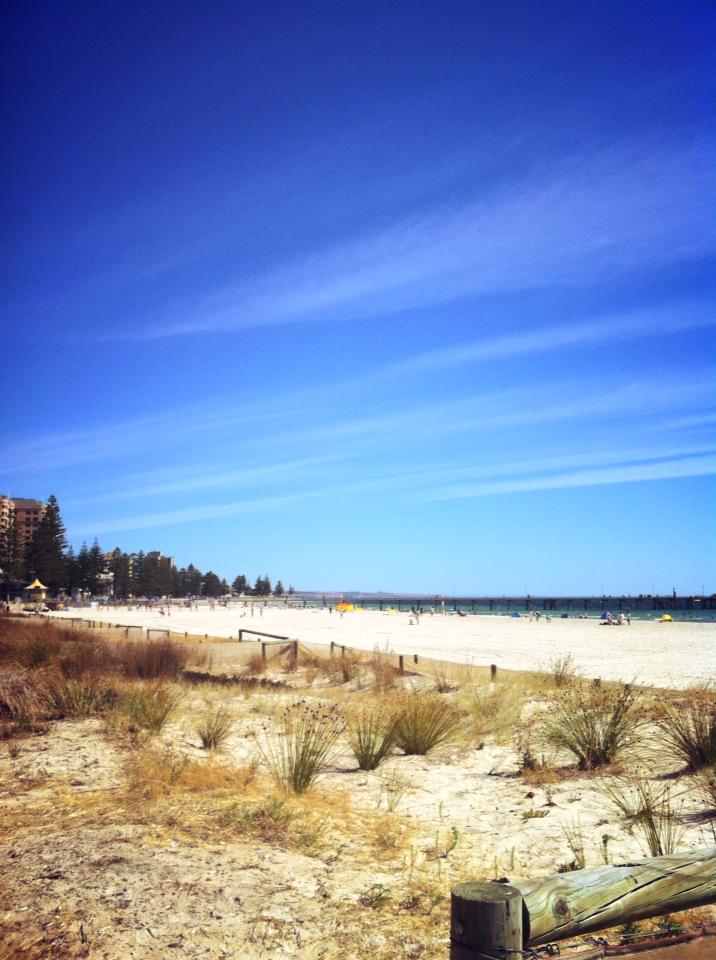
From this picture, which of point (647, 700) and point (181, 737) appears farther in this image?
point (647, 700)

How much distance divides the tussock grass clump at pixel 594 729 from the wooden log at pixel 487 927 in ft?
22.1

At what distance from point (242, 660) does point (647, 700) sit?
11.4 metres

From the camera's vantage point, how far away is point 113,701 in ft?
34.3

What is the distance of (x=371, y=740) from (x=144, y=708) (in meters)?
3.19

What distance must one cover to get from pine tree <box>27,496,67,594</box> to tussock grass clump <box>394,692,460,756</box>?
115027 millimetres

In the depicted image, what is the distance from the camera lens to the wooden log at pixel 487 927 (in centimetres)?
243

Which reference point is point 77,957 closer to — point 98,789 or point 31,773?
point 98,789

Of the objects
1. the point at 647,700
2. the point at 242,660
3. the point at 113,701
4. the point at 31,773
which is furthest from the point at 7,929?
the point at 242,660

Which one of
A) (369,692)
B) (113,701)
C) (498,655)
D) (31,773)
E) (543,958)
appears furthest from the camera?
(498,655)

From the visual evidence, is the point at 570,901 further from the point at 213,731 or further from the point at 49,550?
the point at 49,550

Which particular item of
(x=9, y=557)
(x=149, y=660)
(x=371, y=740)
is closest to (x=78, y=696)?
(x=371, y=740)

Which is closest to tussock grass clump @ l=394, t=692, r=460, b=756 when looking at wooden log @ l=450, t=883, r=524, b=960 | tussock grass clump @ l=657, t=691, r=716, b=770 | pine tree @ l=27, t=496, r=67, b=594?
tussock grass clump @ l=657, t=691, r=716, b=770

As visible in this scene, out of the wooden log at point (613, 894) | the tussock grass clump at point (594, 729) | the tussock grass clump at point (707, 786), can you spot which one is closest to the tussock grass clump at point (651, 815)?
the tussock grass clump at point (707, 786)

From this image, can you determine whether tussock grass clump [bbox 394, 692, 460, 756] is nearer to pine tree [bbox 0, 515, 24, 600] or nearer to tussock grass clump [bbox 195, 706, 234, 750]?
tussock grass clump [bbox 195, 706, 234, 750]
